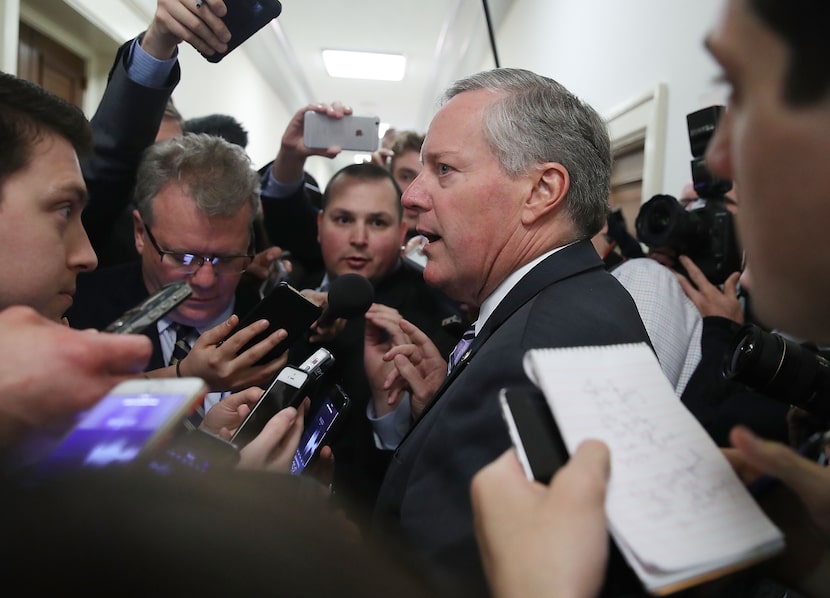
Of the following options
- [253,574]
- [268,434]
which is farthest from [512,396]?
[268,434]

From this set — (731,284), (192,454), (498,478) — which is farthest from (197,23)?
(731,284)

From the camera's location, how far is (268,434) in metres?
0.82

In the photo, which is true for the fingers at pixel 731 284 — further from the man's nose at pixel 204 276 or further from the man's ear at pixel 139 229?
the man's ear at pixel 139 229

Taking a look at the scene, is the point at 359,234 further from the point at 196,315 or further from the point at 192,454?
the point at 192,454

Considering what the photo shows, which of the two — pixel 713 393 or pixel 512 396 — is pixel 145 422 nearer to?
pixel 512 396

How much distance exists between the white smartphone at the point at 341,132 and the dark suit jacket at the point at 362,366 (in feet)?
1.41

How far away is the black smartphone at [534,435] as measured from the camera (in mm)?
453

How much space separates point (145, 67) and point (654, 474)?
4.01ft

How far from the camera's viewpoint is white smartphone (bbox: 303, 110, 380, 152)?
164 cm

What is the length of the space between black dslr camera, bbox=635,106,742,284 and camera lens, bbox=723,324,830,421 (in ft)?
1.83

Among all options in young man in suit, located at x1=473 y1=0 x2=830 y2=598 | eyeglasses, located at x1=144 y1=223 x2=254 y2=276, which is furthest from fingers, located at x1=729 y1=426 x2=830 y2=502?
eyeglasses, located at x1=144 y1=223 x2=254 y2=276

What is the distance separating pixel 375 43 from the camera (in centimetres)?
407

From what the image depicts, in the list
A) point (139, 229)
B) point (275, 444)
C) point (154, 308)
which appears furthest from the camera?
point (139, 229)

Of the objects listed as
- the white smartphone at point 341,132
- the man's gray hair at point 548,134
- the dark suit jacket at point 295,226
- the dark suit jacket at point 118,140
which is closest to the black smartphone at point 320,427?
the man's gray hair at point 548,134
